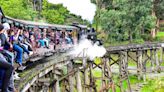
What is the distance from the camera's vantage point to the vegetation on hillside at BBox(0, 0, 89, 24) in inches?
1422

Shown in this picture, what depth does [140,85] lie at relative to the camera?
29.0 metres

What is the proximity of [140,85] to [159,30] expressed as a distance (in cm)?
2639

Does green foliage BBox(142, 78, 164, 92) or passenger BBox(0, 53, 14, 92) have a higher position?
passenger BBox(0, 53, 14, 92)

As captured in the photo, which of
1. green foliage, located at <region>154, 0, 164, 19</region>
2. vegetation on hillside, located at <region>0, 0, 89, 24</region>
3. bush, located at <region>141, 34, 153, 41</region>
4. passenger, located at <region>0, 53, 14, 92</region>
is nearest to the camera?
passenger, located at <region>0, 53, 14, 92</region>

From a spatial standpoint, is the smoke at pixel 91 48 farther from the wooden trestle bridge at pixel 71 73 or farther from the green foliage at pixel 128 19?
the green foliage at pixel 128 19

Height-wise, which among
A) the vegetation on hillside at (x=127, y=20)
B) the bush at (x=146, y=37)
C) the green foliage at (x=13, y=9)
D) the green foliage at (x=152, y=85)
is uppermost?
the green foliage at (x=13, y=9)

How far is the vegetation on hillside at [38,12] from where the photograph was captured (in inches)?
1422

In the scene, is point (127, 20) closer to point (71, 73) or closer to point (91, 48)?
point (91, 48)

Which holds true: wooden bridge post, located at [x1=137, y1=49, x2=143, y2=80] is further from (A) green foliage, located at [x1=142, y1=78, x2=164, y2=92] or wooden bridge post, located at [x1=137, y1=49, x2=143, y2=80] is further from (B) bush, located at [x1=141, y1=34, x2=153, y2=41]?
(B) bush, located at [x1=141, y1=34, x2=153, y2=41]

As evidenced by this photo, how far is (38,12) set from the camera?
165 feet

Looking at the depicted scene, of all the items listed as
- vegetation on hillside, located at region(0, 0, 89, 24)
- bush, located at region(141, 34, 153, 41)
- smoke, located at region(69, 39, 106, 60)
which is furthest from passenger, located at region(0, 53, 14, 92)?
bush, located at region(141, 34, 153, 41)

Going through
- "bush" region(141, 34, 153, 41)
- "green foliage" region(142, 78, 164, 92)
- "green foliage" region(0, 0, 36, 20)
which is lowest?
"green foliage" region(142, 78, 164, 92)

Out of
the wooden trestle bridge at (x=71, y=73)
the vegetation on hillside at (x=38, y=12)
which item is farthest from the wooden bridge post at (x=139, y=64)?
the vegetation on hillside at (x=38, y=12)

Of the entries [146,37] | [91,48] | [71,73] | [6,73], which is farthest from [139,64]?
[6,73]
